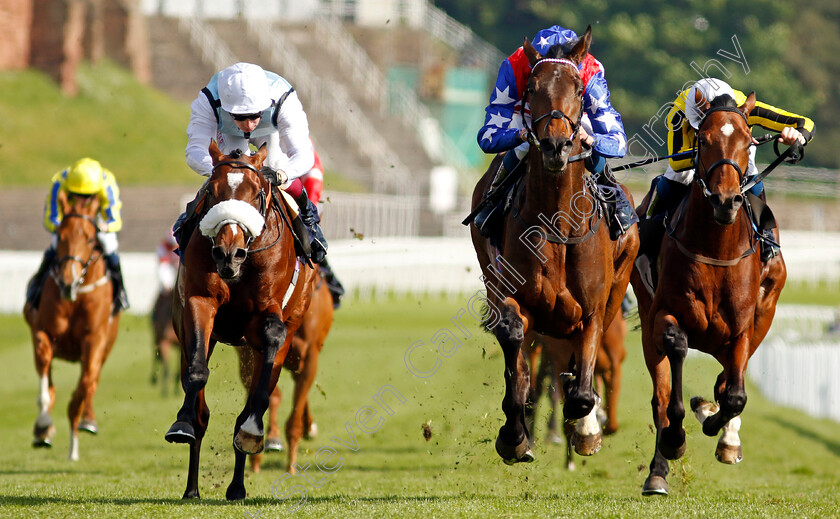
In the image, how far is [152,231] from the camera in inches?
1219

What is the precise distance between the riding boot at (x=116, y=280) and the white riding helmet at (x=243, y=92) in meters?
4.10

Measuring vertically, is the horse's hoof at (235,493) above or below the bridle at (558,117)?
below

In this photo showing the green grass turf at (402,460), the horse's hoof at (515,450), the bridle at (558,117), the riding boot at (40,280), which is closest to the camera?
the bridle at (558,117)

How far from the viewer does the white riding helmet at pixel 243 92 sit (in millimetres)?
7527

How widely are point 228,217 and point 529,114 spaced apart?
194 cm

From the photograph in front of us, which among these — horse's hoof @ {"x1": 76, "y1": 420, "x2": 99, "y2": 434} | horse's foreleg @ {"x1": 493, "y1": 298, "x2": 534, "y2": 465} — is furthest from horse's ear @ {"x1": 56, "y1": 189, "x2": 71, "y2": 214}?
horse's foreleg @ {"x1": 493, "y1": 298, "x2": 534, "y2": 465}

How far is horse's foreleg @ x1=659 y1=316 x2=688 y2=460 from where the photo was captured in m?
7.45

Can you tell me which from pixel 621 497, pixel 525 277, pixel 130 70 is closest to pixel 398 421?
pixel 621 497

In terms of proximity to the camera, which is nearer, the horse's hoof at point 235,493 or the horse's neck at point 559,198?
the horse's neck at point 559,198

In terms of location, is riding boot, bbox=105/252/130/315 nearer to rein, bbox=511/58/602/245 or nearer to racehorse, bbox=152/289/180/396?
racehorse, bbox=152/289/180/396

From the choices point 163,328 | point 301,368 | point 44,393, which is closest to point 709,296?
point 301,368

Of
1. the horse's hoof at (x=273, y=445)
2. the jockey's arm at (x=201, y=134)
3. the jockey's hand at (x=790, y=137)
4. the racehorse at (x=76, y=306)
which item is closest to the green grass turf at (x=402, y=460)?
the horse's hoof at (x=273, y=445)

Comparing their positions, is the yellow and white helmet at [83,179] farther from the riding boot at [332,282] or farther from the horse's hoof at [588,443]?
the horse's hoof at [588,443]

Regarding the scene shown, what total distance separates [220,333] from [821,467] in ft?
23.8
